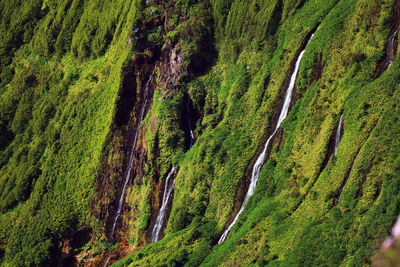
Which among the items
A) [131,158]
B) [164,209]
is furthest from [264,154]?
[131,158]

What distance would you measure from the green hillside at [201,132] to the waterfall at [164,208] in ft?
1.83

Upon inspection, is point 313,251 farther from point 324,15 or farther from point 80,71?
point 80,71

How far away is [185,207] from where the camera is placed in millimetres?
33594

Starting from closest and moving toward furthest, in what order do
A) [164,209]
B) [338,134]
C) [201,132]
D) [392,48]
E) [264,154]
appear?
1. [338,134]
2. [392,48]
3. [264,154]
4. [164,209]
5. [201,132]

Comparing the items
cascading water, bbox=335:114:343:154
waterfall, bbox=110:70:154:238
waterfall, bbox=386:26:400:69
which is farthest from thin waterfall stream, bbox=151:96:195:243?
waterfall, bbox=386:26:400:69

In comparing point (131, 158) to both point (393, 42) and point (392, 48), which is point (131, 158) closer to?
point (392, 48)

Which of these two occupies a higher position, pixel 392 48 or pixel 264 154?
pixel 392 48

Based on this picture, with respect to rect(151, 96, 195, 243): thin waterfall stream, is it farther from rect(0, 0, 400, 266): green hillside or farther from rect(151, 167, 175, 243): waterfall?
rect(0, 0, 400, 266): green hillside

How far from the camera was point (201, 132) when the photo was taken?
38.7 m

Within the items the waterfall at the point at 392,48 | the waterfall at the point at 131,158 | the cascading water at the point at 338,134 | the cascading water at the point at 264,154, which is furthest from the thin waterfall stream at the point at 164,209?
the waterfall at the point at 392,48

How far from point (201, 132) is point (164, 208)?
22.9 feet

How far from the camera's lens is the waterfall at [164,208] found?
3584 cm

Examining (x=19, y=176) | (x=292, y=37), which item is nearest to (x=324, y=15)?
(x=292, y=37)

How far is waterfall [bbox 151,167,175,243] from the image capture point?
118ft
